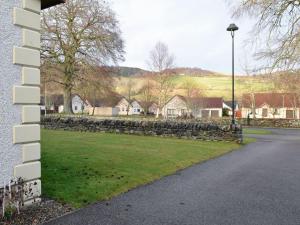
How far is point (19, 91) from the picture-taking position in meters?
5.86

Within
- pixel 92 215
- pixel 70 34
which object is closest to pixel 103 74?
pixel 70 34

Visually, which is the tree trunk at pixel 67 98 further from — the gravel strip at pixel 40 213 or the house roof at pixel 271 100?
the house roof at pixel 271 100

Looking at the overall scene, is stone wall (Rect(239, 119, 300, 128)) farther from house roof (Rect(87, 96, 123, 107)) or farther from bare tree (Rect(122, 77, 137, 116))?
bare tree (Rect(122, 77, 137, 116))

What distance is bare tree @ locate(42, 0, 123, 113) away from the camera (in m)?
33.5

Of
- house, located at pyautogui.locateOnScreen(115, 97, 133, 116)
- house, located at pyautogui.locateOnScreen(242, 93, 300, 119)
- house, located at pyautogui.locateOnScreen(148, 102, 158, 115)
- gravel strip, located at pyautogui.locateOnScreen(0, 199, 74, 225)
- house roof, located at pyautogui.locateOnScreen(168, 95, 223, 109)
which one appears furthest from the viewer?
house, located at pyautogui.locateOnScreen(115, 97, 133, 116)

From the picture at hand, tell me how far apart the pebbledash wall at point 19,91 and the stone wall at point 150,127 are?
46.4 feet

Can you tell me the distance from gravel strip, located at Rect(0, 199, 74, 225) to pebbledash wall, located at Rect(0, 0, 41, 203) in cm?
24

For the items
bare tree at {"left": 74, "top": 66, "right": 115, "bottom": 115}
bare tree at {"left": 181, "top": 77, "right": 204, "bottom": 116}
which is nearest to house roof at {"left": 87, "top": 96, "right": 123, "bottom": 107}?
bare tree at {"left": 74, "top": 66, "right": 115, "bottom": 115}

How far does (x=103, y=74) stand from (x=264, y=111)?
47902mm

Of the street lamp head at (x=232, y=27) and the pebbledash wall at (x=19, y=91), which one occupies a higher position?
the street lamp head at (x=232, y=27)

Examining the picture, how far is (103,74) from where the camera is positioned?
34875 mm

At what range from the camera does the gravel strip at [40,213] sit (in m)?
5.23

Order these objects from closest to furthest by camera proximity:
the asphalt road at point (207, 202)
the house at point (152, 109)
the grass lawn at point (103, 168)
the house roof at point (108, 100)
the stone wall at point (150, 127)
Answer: the asphalt road at point (207, 202) → the grass lawn at point (103, 168) → the stone wall at point (150, 127) → the house roof at point (108, 100) → the house at point (152, 109)

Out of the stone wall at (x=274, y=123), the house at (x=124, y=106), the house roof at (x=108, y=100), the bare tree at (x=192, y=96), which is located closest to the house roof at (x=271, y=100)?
the bare tree at (x=192, y=96)
